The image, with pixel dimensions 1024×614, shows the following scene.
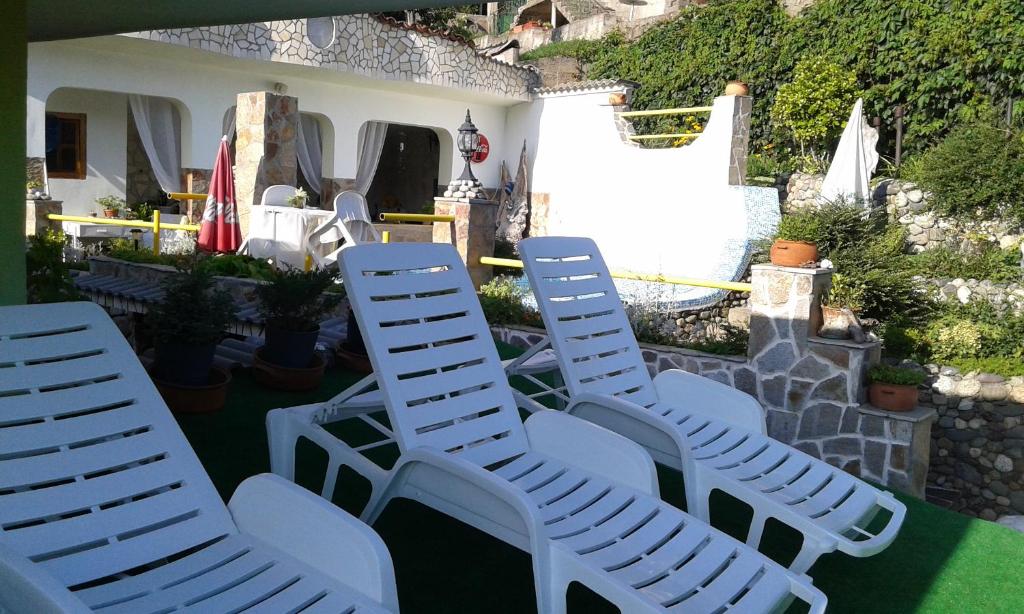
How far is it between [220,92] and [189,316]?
9271 millimetres

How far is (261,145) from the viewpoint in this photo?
30.4ft

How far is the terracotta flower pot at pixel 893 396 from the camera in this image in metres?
4.99

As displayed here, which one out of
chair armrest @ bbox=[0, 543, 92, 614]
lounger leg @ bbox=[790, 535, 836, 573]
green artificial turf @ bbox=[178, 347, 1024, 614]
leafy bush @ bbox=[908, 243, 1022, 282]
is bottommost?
green artificial turf @ bbox=[178, 347, 1024, 614]

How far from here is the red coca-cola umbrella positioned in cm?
898

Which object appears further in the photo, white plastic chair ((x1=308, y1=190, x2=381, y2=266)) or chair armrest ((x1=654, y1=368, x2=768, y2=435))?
→ white plastic chair ((x1=308, y1=190, x2=381, y2=266))

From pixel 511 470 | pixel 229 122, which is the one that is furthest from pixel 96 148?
pixel 511 470

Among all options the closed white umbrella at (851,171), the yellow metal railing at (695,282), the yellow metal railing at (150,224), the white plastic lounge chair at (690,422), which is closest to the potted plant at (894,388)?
the yellow metal railing at (695,282)

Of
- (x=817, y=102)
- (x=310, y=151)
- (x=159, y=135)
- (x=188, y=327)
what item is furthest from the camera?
(x=310, y=151)

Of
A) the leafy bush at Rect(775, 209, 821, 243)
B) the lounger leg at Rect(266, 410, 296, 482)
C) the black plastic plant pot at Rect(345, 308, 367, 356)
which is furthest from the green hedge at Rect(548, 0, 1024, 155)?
the lounger leg at Rect(266, 410, 296, 482)

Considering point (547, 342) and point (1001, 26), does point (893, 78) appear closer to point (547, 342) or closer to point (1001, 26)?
point (1001, 26)

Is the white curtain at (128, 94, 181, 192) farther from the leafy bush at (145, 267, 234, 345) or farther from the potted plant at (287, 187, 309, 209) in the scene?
the leafy bush at (145, 267, 234, 345)

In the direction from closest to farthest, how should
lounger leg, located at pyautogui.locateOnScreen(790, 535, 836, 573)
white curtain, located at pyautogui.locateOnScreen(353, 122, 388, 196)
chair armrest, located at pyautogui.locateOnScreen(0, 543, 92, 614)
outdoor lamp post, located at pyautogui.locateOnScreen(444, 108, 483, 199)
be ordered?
chair armrest, located at pyautogui.locateOnScreen(0, 543, 92, 614) → lounger leg, located at pyautogui.locateOnScreen(790, 535, 836, 573) → outdoor lamp post, located at pyautogui.locateOnScreen(444, 108, 483, 199) → white curtain, located at pyautogui.locateOnScreen(353, 122, 388, 196)

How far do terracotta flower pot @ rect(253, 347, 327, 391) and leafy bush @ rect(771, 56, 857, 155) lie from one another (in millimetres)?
9611

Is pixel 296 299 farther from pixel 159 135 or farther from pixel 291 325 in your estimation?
pixel 159 135
